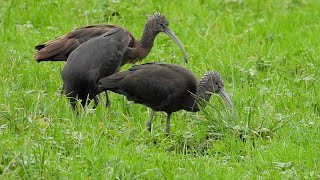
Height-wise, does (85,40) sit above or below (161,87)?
above

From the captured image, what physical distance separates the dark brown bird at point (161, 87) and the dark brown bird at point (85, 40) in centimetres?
90

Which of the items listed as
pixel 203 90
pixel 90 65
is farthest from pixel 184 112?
pixel 90 65

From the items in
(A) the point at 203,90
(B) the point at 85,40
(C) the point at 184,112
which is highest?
(B) the point at 85,40

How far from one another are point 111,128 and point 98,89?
712 millimetres

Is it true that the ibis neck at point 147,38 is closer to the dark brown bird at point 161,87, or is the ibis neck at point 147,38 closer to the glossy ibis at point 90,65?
the glossy ibis at point 90,65

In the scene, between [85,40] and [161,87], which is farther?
[85,40]

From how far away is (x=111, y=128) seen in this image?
344 inches

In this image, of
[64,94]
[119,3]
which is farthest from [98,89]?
[119,3]

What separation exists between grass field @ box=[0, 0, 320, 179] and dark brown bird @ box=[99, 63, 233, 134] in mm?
180

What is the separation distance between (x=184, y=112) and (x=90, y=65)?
114 centimetres

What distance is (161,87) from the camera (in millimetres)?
9242

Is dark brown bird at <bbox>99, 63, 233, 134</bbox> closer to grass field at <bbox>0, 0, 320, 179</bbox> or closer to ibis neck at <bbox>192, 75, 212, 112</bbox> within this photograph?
ibis neck at <bbox>192, 75, 212, 112</bbox>

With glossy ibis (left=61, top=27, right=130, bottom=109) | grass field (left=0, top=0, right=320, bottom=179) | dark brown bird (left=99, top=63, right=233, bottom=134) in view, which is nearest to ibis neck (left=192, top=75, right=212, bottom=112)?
dark brown bird (left=99, top=63, right=233, bottom=134)

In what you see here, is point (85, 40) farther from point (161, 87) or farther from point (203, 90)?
point (203, 90)
